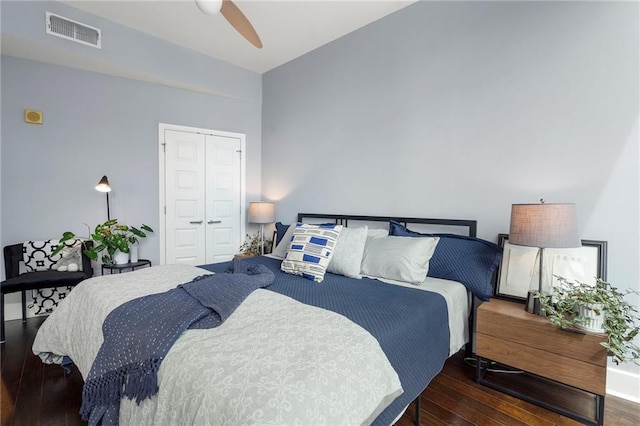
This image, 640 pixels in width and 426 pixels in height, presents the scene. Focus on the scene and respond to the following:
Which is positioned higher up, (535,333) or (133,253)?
(133,253)

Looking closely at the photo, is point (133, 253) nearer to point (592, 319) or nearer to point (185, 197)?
point (185, 197)

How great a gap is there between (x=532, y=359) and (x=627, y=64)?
6.17 ft

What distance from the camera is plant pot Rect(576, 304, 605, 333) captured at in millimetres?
1667

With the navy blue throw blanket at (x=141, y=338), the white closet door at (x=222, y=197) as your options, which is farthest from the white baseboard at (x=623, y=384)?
the white closet door at (x=222, y=197)

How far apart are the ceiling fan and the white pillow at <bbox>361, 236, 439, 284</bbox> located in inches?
72.4

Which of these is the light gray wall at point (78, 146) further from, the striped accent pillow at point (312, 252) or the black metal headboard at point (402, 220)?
the striped accent pillow at point (312, 252)

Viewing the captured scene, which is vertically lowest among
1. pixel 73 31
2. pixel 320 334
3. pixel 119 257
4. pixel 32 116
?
pixel 119 257

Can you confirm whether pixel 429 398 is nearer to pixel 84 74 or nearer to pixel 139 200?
pixel 139 200

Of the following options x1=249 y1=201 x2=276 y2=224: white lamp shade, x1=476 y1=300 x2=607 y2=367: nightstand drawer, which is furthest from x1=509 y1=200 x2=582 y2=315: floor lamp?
x1=249 y1=201 x2=276 y2=224: white lamp shade

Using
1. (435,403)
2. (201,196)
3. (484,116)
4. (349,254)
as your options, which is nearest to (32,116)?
(201,196)

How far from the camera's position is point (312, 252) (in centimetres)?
241

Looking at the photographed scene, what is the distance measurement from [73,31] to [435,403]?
14.3 ft

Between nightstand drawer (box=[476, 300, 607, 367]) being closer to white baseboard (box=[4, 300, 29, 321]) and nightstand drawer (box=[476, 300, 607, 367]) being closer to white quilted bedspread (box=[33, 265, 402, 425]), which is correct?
white quilted bedspread (box=[33, 265, 402, 425])

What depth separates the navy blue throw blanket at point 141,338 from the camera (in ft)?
3.94
